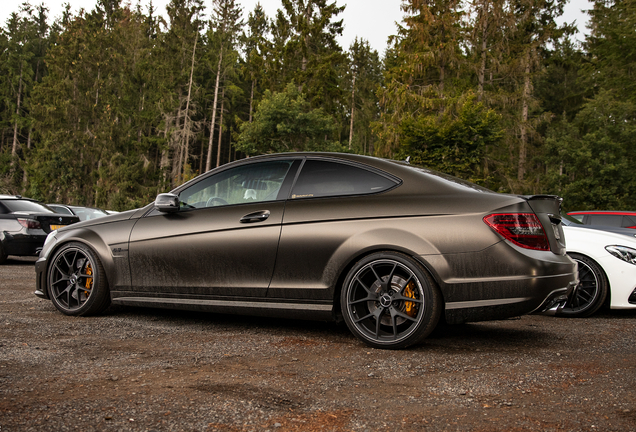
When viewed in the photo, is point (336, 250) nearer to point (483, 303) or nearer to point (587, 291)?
point (483, 303)

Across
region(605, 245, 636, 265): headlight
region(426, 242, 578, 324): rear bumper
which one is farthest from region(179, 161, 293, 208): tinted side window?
region(605, 245, 636, 265): headlight

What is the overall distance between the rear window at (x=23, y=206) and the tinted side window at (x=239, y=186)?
7271 millimetres

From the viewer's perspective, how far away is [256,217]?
4.32 metres

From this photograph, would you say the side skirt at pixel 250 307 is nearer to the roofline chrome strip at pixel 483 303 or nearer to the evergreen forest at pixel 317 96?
the roofline chrome strip at pixel 483 303

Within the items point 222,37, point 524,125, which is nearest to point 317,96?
point 222,37

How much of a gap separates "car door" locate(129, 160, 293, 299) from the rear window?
7009 millimetres

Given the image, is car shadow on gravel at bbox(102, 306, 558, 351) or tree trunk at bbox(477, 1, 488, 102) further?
tree trunk at bbox(477, 1, 488, 102)

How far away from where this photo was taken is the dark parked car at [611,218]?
8.82 meters

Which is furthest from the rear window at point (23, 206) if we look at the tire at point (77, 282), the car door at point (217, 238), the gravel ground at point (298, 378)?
the car door at point (217, 238)

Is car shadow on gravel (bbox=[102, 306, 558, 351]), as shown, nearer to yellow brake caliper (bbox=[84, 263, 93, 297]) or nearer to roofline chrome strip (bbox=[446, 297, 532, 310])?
yellow brake caliper (bbox=[84, 263, 93, 297])

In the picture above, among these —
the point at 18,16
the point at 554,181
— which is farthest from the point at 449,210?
the point at 18,16

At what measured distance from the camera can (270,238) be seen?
4223 mm

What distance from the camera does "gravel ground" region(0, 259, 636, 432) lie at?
7.91 feet

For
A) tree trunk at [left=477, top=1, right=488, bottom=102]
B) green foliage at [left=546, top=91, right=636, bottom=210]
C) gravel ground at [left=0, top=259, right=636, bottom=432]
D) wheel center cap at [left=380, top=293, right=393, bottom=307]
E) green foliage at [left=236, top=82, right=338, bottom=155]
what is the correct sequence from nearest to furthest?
gravel ground at [left=0, top=259, right=636, bottom=432] < wheel center cap at [left=380, top=293, right=393, bottom=307] < green foliage at [left=546, top=91, right=636, bottom=210] < tree trunk at [left=477, top=1, right=488, bottom=102] < green foliage at [left=236, top=82, right=338, bottom=155]
